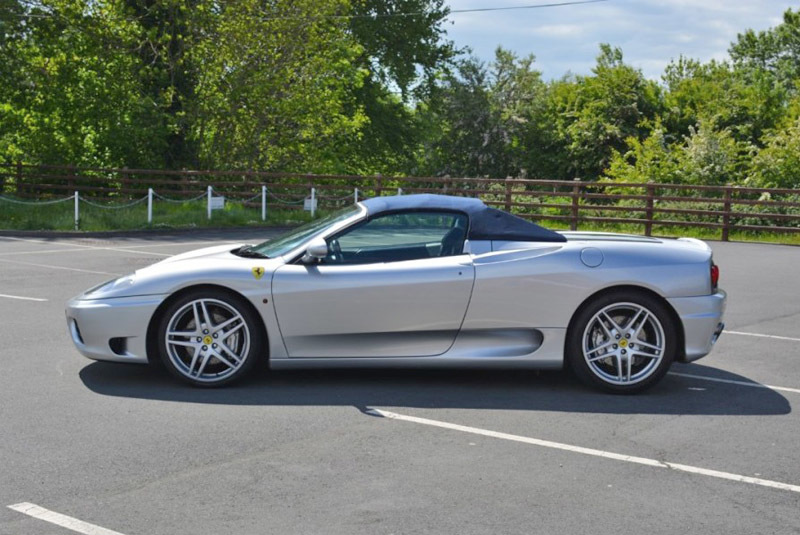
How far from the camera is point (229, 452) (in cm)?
543

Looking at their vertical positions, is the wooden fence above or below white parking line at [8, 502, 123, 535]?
above

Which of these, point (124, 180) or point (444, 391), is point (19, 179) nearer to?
point (124, 180)

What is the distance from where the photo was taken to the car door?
6.83 metres

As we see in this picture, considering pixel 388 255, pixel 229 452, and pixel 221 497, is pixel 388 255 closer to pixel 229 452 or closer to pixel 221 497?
pixel 229 452

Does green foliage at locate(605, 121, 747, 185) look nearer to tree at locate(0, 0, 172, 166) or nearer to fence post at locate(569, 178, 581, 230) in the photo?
fence post at locate(569, 178, 581, 230)

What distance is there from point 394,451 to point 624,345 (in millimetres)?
2178

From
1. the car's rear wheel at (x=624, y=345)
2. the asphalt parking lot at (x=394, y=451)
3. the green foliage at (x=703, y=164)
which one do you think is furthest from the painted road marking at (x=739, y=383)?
the green foliage at (x=703, y=164)

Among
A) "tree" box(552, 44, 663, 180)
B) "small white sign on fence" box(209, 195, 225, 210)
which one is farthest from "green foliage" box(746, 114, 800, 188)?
"small white sign on fence" box(209, 195, 225, 210)

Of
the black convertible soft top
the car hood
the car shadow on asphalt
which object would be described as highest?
the black convertible soft top

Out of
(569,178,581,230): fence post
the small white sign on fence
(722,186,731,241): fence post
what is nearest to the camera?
(722,186,731,241): fence post

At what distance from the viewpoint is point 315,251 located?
22.4ft

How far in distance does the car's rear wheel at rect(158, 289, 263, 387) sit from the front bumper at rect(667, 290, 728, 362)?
2904 millimetres

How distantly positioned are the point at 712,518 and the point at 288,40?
3014cm

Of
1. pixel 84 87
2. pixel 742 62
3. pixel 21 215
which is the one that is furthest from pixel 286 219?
pixel 742 62
